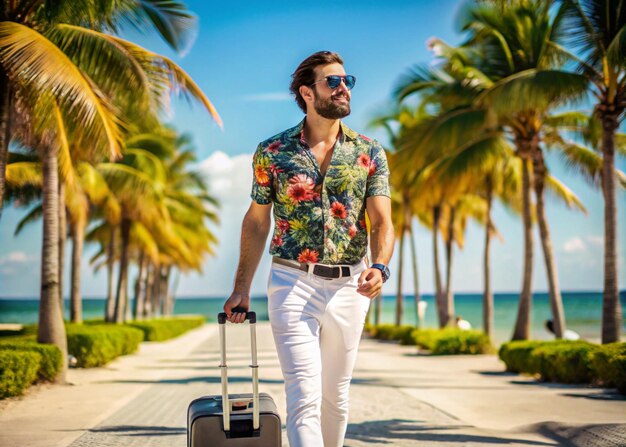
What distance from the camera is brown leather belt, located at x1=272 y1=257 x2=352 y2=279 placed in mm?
3506

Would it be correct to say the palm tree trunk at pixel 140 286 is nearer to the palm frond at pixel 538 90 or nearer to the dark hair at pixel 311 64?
the palm frond at pixel 538 90

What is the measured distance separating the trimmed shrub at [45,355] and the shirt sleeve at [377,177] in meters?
10.1

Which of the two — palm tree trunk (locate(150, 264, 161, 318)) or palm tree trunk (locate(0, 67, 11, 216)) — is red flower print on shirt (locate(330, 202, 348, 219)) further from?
palm tree trunk (locate(150, 264, 161, 318))

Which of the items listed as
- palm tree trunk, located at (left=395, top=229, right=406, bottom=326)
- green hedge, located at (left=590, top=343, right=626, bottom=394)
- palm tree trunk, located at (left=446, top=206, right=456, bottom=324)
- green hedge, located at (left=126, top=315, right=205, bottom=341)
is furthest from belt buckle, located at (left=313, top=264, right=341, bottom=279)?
palm tree trunk, located at (left=395, top=229, right=406, bottom=326)

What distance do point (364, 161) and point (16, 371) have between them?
8.89 meters

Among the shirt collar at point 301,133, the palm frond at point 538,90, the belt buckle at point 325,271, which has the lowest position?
the belt buckle at point 325,271

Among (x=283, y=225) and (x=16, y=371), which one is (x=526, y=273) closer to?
(x=16, y=371)

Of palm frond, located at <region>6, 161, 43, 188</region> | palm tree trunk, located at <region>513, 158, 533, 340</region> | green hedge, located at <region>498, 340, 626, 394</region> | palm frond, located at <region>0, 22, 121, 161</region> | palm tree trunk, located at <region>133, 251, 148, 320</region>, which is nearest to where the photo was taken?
palm frond, located at <region>0, 22, 121, 161</region>

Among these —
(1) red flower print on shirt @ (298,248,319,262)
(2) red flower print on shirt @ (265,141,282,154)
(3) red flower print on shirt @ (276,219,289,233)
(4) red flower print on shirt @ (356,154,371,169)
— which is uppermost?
(2) red flower print on shirt @ (265,141,282,154)

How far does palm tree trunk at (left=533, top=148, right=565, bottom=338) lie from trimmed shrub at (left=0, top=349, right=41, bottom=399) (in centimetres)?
1110

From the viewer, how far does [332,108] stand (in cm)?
365

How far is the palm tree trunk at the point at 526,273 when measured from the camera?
18406 mm

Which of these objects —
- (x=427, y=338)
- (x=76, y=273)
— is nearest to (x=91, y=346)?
(x=76, y=273)

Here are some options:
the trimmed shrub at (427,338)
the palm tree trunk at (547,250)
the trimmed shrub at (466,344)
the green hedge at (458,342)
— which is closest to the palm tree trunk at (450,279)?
the trimmed shrub at (427,338)
